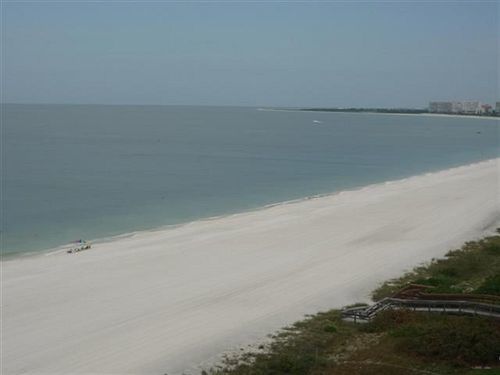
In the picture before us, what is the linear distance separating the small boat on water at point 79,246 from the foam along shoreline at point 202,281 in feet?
1.83

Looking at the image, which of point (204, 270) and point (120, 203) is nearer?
point (204, 270)

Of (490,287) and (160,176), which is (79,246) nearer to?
(490,287)

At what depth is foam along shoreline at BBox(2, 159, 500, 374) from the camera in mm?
15125

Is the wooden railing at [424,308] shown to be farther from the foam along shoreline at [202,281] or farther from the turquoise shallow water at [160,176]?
the turquoise shallow water at [160,176]

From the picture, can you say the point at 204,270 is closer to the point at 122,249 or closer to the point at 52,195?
the point at 122,249

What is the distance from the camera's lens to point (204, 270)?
2248cm

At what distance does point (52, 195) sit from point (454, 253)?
91.9 ft

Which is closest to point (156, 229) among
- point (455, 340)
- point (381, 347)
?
point (381, 347)

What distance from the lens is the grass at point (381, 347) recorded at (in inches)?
515

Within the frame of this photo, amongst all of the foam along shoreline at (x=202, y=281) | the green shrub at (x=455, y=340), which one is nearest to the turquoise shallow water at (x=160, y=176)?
the foam along shoreline at (x=202, y=281)

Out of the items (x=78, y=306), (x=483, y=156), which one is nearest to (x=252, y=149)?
(x=483, y=156)

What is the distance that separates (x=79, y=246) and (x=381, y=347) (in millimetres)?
16556

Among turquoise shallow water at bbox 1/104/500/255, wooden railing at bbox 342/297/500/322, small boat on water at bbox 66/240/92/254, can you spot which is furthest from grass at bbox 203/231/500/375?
turquoise shallow water at bbox 1/104/500/255

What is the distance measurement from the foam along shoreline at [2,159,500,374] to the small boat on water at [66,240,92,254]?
56 centimetres
